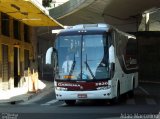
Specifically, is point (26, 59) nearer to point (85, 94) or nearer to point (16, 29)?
point (16, 29)

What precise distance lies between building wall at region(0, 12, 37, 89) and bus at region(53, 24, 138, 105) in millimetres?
10737

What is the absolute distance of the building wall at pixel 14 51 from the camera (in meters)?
33.4

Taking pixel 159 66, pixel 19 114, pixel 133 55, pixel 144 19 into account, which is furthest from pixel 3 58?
pixel 144 19

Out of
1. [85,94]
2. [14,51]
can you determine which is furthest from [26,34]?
[85,94]

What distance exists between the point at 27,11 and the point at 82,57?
428 inches

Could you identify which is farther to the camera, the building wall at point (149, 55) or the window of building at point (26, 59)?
the building wall at point (149, 55)

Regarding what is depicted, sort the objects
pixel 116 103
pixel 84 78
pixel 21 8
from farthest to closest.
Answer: pixel 21 8
pixel 116 103
pixel 84 78

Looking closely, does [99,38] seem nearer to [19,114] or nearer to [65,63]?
[65,63]

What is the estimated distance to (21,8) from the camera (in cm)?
3088

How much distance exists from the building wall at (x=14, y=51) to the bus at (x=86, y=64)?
1074 centimetres

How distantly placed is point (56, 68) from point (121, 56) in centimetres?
386

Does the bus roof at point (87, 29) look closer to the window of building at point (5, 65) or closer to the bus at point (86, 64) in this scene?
the bus at point (86, 64)

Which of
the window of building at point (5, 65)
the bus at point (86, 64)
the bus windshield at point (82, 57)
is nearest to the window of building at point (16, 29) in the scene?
the window of building at point (5, 65)

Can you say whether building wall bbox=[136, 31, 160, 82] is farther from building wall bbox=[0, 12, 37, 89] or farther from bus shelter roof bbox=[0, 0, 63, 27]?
bus shelter roof bbox=[0, 0, 63, 27]
